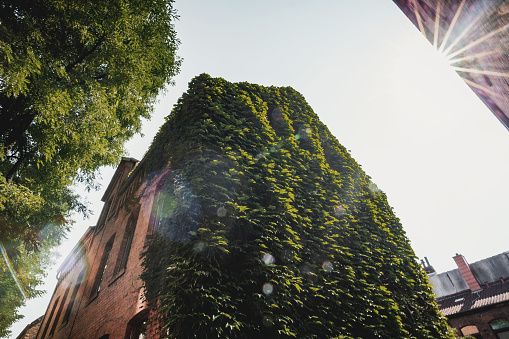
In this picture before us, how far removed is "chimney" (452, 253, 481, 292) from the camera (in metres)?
20.6

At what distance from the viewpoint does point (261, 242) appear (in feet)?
14.0

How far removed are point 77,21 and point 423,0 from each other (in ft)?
25.6

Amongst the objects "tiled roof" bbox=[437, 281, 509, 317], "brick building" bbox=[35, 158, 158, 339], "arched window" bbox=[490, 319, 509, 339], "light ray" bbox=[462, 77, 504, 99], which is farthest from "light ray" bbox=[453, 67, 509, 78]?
"arched window" bbox=[490, 319, 509, 339]

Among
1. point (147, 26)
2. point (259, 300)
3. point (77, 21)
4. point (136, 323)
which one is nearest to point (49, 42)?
point (77, 21)

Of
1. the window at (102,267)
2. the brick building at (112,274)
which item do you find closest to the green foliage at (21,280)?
the brick building at (112,274)

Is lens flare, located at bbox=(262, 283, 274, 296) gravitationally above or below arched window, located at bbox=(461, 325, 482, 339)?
below

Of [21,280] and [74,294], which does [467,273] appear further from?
[21,280]

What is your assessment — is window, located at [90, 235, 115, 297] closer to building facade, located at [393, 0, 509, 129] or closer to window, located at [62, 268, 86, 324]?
window, located at [62, 268, 86, 324]

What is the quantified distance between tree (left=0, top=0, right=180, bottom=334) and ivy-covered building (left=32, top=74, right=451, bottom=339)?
2251 millimetres

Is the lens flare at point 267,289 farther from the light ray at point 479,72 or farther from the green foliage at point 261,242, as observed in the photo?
the light ray at point 479,72

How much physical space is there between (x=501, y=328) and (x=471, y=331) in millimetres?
1749

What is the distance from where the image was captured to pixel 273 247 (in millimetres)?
4398

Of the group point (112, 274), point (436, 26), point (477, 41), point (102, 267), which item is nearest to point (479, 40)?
point (477, 41)

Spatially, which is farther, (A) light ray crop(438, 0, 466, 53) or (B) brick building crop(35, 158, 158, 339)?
(B) brick building crop(35, 158, 158, 339)
